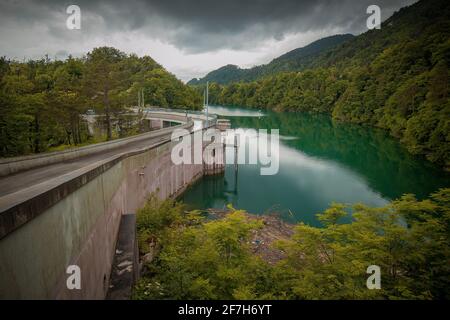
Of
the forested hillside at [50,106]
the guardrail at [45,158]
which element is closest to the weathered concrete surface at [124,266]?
the guardrail at [45,158]

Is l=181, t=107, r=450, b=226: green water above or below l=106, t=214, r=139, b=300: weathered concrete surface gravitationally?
below

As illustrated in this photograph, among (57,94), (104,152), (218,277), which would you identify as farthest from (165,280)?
(57,94)

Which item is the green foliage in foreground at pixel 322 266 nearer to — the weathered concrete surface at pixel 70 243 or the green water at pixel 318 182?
the weathered concrete surface at pixel 70 243

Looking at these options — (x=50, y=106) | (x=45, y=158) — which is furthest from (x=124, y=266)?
(x=50, y=106)

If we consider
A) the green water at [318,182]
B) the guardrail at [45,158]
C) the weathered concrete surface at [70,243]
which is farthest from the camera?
the green water at [318,182]

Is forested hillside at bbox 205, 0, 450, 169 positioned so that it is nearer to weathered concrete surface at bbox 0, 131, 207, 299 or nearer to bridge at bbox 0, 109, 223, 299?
bridge at bbox 0, 109, 223, 299

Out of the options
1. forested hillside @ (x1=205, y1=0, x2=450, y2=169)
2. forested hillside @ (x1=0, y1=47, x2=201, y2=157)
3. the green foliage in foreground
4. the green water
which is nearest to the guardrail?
forested hillside @ (x1=0, y1=47, x2=201, y2=157)

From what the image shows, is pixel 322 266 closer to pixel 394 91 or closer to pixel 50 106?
pixel 50 106
